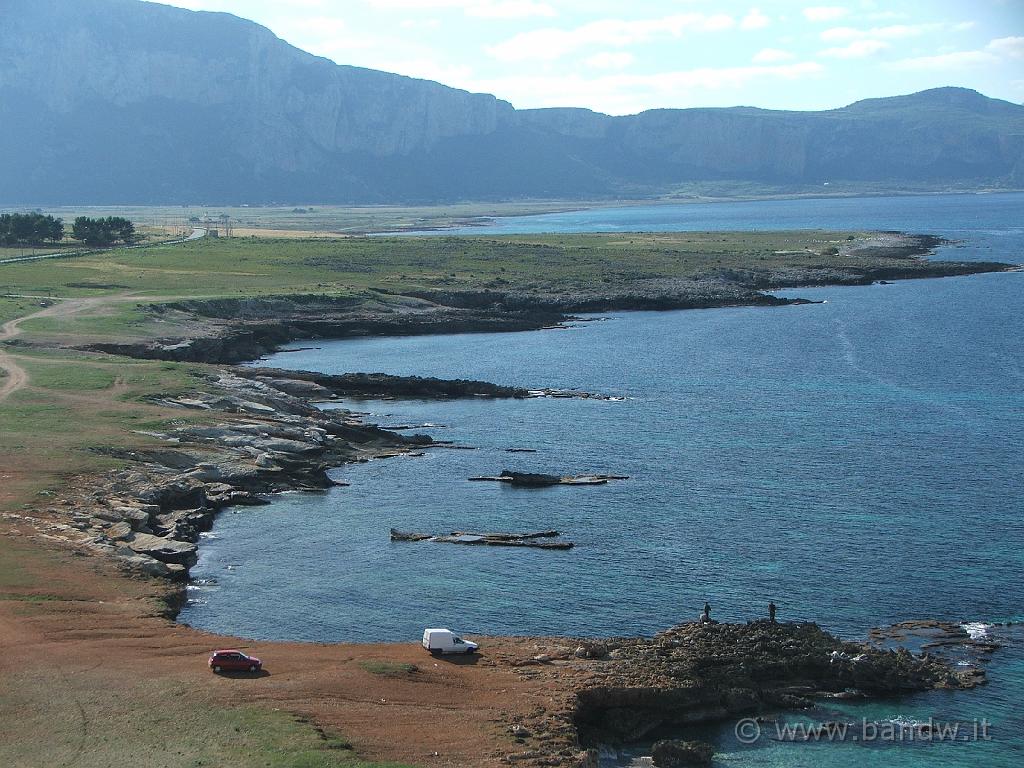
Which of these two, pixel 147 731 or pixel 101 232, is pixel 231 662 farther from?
pixel 101 232

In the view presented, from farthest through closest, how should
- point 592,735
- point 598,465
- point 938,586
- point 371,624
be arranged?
point 598,465 < point 938,586 < point 371,624 < point 592,735

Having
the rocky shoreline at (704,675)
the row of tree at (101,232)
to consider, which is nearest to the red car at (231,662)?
the rocky shoreline at (704,675)

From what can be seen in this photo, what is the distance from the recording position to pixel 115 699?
35.6 metres

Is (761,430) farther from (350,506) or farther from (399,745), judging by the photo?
(399,745)

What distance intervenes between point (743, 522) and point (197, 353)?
6277 centimetres

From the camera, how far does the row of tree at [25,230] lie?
7205 inches

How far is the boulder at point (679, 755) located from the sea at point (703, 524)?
624 mm

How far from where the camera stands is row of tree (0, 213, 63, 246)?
183000mm

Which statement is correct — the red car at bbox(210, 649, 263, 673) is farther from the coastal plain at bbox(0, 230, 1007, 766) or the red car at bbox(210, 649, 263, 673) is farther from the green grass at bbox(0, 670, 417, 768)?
the green grass at bbox(0, 670, 417, 768)

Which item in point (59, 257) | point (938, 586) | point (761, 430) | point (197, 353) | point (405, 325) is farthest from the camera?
point (59, 257)

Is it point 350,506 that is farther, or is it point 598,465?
point 598,465

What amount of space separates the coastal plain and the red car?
451 millimetres

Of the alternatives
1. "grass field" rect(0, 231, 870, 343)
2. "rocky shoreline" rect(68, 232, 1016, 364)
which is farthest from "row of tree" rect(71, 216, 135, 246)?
"rocky shoreline" rect(68, 232, 1016, 364)

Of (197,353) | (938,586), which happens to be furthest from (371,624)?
(197,353)
